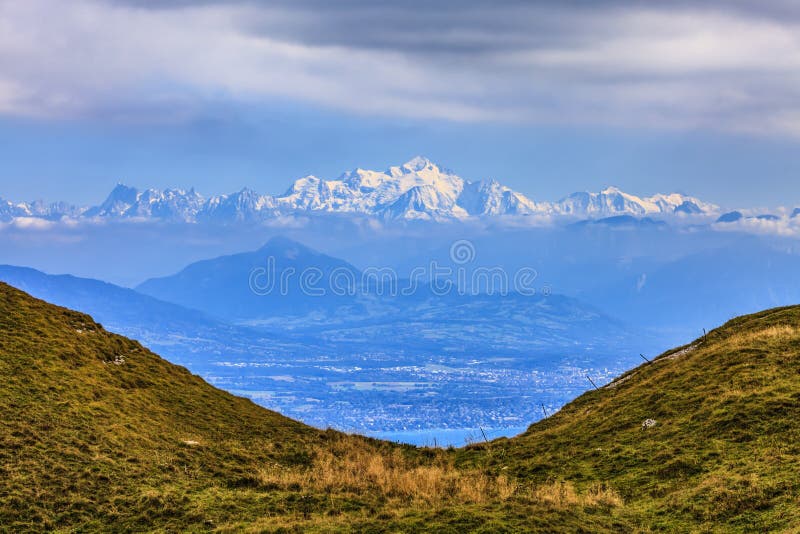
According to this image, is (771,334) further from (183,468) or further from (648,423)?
(183,468)

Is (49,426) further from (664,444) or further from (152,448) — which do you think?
(664,444)

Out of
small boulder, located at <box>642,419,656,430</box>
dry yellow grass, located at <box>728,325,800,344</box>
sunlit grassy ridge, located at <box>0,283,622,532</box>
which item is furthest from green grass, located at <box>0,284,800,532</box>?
small boulder, located at <box>642,419,656,430</box>

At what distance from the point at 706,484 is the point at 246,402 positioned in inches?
934

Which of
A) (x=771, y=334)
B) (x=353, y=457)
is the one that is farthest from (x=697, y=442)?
(x=353, y=457)

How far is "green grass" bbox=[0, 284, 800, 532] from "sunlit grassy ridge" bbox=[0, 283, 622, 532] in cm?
7

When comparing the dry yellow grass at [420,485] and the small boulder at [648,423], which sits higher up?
the small boulder at [648,423]

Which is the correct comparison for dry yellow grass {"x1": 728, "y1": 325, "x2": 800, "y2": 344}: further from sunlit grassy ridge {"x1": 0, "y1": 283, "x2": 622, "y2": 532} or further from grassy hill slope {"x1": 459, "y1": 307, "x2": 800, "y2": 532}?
sunlit grassy ridge {"x1": 0, "y1": 283, "x2": 622, "y2": 532}

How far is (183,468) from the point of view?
2489cm

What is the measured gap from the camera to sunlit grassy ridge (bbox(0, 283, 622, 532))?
1988 cm

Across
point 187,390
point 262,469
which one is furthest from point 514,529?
point 187,390

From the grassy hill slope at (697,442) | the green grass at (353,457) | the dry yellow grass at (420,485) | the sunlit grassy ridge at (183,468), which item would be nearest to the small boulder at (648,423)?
the grassy hill slope at (697,442)

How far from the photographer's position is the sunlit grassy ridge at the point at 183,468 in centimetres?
1988

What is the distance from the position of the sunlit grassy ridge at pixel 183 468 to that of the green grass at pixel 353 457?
0.23 ft

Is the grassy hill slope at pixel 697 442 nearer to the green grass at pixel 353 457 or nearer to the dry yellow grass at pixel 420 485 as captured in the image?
the green grass at pixel 353 457
